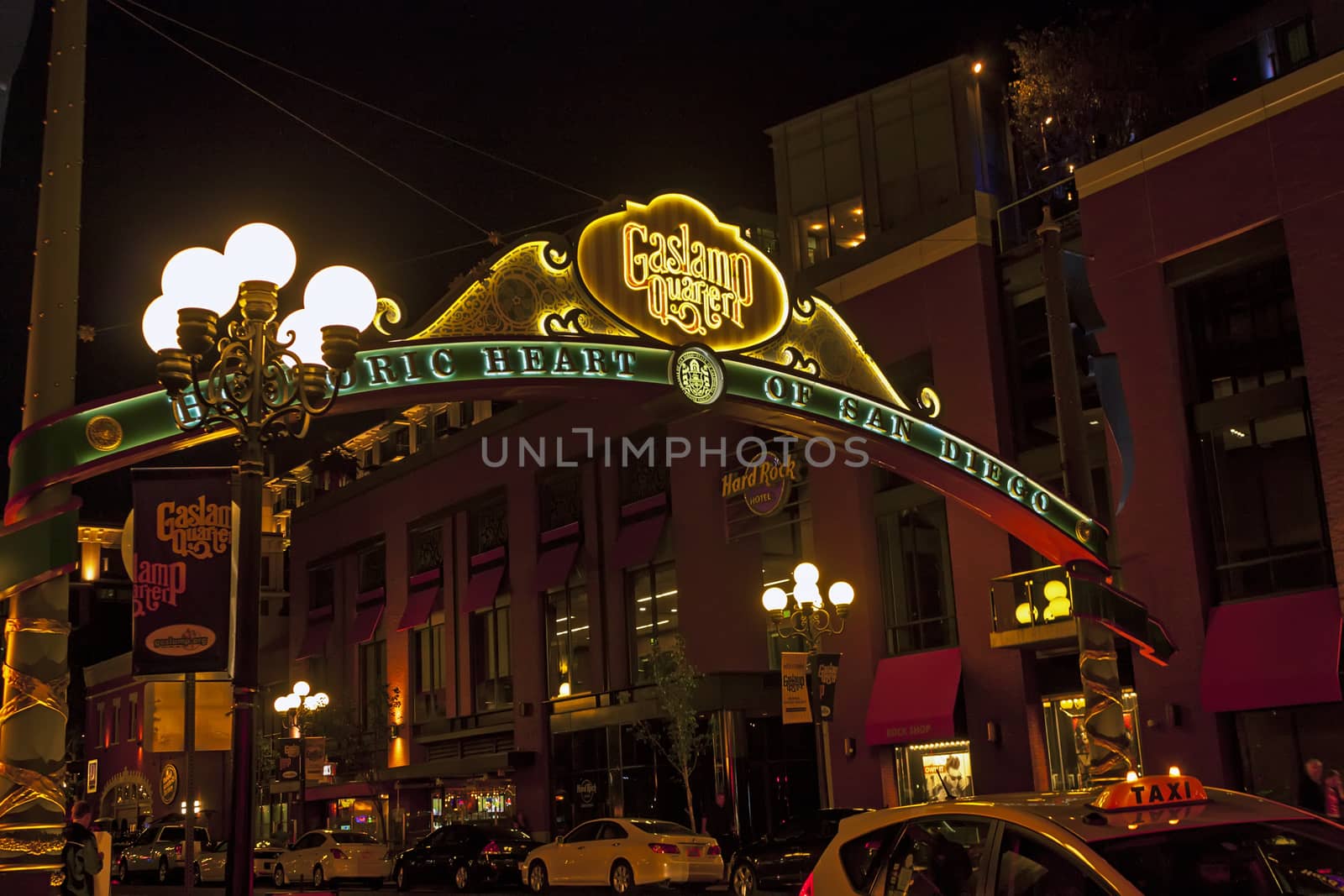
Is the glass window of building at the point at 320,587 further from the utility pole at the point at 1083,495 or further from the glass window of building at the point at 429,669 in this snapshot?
the utility pole at the point at 1083,495

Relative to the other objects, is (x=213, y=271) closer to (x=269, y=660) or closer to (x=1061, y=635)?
(x=1061, y=635)

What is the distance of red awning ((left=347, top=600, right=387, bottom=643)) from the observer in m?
48.4

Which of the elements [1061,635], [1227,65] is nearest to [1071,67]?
[1227,65]

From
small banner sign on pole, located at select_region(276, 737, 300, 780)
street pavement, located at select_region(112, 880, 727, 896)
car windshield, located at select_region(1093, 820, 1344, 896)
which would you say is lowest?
street pavement, located at select_region(112, 880, 727, 896)

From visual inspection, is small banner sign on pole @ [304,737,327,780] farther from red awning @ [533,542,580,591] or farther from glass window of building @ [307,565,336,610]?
glass window of building @ [307,565,336,610]

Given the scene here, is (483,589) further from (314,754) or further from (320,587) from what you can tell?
(320,587)

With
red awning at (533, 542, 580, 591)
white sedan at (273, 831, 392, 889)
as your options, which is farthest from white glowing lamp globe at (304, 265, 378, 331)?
red awning at (533, 542, 580, 591)

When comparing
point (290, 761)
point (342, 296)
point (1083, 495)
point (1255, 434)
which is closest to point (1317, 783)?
point (1083, 495)

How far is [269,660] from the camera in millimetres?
59219

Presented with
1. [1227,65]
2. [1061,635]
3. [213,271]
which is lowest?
[1061,635]

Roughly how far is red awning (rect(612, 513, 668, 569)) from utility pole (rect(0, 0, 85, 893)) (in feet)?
81.8

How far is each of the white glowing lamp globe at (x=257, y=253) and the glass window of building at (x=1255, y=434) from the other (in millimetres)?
18151

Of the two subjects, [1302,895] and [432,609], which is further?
[432,609]

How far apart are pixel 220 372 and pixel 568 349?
575 cm
